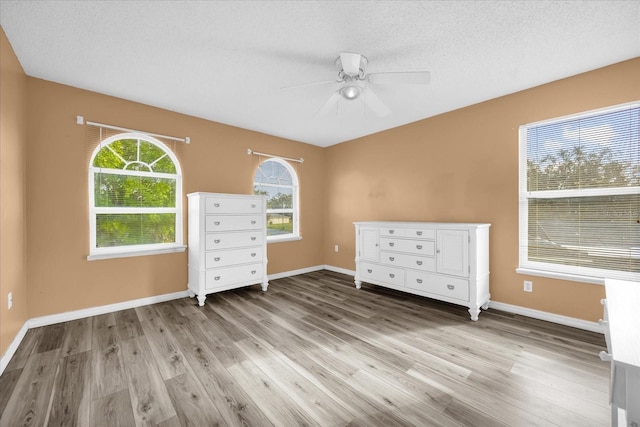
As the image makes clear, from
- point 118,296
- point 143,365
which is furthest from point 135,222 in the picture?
point 143,365

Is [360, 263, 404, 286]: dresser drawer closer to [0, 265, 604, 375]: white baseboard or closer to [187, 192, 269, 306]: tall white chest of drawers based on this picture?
[0, 265, 604, 375]: white baseboard

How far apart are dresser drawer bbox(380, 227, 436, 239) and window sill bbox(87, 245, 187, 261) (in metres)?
2.67

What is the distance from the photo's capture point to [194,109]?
335cm

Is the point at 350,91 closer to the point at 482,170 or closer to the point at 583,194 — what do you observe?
the point at 482,170

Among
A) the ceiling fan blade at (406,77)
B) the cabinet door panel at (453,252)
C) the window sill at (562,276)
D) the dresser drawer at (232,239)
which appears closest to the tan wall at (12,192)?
the dresser drawer at (232,239)

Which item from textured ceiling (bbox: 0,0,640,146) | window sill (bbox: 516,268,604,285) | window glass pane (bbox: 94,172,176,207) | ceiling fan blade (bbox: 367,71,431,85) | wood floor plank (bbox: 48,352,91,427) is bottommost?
wood floor plank (bbox: 48,352,91,427)

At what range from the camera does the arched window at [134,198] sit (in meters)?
2.95

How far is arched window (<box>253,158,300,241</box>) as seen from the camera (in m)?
4.39

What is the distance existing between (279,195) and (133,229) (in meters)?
2.15

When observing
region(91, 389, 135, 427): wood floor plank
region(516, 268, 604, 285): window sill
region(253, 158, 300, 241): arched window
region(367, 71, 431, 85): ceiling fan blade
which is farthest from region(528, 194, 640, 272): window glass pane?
region(91, 389, 135, 427): wood floor plank

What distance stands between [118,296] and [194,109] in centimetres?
239

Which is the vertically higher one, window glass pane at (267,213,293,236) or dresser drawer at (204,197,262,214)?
dresser drawer at (204,197,262,214)

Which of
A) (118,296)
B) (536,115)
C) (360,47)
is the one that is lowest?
(118,296)

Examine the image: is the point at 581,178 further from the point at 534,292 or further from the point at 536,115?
the point at 534,292
